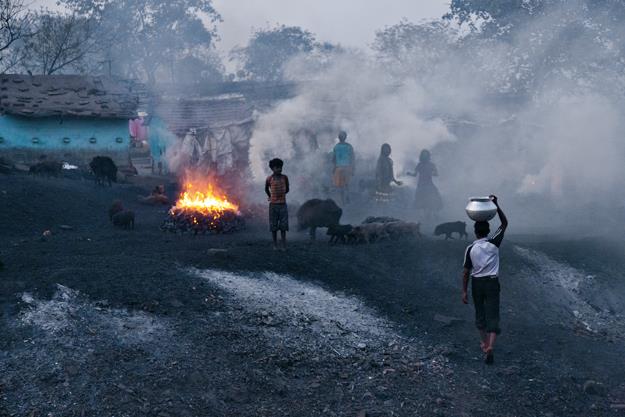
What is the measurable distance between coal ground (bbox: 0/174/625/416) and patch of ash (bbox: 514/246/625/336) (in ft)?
0.12

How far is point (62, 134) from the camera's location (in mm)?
26047

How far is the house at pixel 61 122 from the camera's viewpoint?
2559cm

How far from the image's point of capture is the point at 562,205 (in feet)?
71.9

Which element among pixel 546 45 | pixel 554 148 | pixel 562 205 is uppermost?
pixel 546 45

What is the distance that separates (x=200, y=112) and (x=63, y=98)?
563 centimetres

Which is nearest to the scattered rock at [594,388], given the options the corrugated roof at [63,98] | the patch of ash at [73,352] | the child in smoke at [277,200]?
the patch of ash at [73,352]

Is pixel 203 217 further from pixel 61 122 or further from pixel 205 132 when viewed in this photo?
pixel 61 122

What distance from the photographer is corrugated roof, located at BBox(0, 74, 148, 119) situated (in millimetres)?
25641

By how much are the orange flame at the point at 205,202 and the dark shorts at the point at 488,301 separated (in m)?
7.63

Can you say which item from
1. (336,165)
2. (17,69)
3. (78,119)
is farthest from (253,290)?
(17,69)

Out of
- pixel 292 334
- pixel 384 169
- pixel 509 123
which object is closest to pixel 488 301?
pixel 292 334

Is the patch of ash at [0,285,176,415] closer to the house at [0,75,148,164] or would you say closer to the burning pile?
the burning pile

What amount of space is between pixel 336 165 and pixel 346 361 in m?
11.5

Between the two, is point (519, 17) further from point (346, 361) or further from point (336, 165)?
point (346, 361)
